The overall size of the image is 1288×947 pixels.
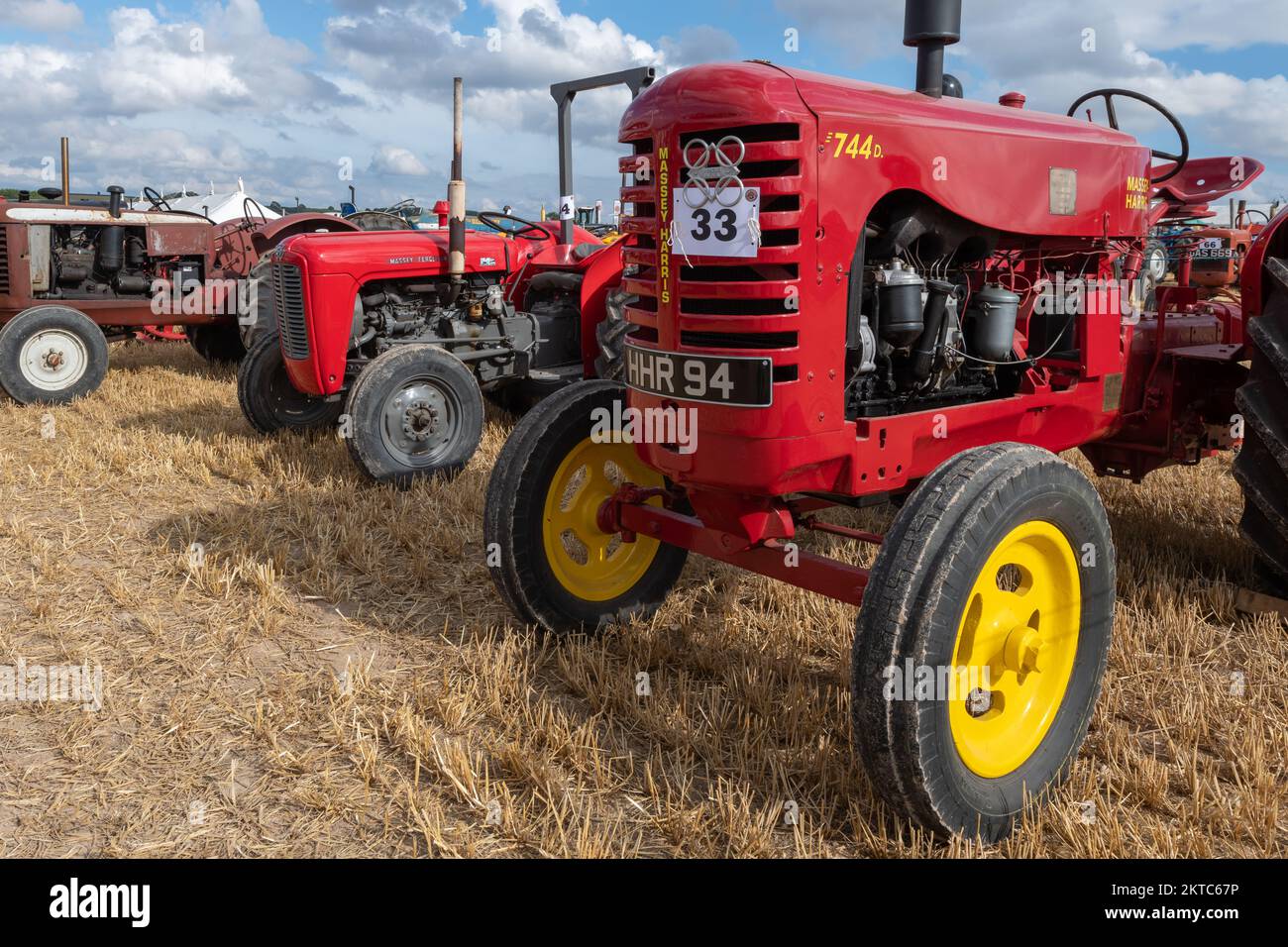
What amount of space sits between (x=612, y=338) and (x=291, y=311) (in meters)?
1.69

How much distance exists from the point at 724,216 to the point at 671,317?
28 centimetres

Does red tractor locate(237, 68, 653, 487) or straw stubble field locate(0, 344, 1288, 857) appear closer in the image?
straw stubble field locate(0, 344, 1288, 857)

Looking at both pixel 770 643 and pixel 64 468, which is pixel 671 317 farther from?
pixel 64 468

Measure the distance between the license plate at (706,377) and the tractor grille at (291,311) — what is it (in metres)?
3.21

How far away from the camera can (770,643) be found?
3168mm

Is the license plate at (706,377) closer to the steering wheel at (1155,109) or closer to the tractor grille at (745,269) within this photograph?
the tractor grille at (745,269)

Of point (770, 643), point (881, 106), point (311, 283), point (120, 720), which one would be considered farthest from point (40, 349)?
point (881, 106)

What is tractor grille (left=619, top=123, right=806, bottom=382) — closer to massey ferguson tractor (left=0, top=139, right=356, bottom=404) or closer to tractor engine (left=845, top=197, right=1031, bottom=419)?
tractor engine (left=845, top=197, right=1031, bottom=419)

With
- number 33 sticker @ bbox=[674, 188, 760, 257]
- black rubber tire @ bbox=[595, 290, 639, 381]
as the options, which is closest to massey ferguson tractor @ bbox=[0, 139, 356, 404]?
black rubber tire @ bbox=[595, 290, 639, 381]

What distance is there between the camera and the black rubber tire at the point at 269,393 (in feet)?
18.9

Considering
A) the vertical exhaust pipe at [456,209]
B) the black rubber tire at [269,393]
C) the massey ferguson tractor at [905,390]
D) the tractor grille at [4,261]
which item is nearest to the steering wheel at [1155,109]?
the massey ferguson tractor at [905,390]

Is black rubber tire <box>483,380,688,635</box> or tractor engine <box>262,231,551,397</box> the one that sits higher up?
tractor engine <box>262,231,551,397</box>

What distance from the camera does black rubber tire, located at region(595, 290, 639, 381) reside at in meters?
5.00

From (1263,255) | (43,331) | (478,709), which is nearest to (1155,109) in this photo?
(1263,255)
